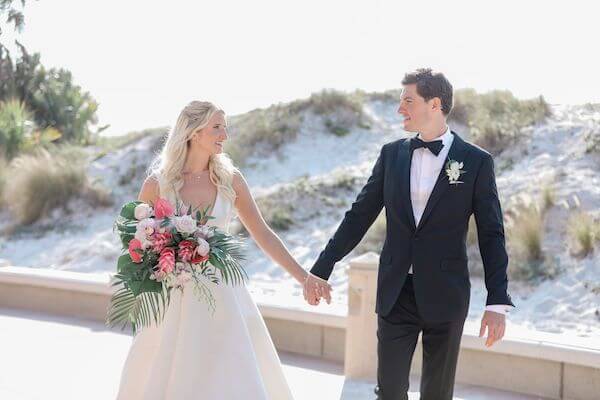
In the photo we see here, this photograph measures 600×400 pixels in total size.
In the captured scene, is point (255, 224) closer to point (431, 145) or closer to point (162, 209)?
point (162, 209)

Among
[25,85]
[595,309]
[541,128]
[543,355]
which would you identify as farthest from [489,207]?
[25,85]

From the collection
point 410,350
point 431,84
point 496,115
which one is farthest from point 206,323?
point 496,115

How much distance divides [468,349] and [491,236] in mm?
2971

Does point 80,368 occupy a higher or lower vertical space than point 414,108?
lower

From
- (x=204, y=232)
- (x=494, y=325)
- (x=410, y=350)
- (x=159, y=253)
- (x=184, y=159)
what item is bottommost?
(x=410, y=350)

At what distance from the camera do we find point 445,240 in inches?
172

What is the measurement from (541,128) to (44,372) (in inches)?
445

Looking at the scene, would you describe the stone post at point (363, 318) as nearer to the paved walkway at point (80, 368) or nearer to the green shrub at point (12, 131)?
the paved walkway at point (80, 368)

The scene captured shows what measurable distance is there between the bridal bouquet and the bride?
0.36 meters

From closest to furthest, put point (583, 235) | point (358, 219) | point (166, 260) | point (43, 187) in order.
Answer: point (166, 260), point (358, 219), point (583, 235), point (43, 187)

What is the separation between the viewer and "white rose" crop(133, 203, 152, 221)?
4.38 meters

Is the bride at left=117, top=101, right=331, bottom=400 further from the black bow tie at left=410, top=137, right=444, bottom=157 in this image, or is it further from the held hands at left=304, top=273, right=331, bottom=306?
the black bow tie at left=410, top=137, right=444, bottom=157

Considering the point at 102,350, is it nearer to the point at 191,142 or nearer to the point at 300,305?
the point at 300,305

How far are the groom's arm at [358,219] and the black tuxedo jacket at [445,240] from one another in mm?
166
